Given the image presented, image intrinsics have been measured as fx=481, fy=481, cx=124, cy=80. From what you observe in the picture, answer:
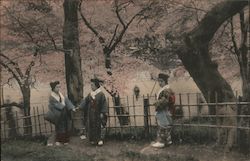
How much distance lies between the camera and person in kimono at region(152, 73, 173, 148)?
403 inches

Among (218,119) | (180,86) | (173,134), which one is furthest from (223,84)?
(180,86)

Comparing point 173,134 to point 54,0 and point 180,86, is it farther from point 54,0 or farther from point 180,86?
point 54,0

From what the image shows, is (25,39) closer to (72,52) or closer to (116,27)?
(72,52)

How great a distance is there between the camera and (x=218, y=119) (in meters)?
9.74

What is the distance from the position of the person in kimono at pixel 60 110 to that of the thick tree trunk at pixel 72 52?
5.68 feet

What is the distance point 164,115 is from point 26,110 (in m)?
5.50

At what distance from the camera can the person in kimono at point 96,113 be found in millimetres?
10998

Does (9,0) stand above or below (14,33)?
above

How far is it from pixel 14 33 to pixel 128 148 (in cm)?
532

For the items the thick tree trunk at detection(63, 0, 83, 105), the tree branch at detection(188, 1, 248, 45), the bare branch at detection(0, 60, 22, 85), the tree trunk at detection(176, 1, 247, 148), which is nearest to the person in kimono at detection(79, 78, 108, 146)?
the thick tree trunk at detection(63, 0, 83, 105)

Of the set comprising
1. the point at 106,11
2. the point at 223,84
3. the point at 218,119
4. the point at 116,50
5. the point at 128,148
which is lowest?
the point at 128,148

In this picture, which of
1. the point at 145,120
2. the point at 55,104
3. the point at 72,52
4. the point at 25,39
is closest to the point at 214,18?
the point at 145,120

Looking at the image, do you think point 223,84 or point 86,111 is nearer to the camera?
point 223,84

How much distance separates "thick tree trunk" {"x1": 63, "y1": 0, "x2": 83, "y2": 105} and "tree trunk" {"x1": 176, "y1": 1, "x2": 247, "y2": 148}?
4.34m
